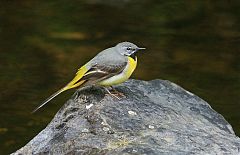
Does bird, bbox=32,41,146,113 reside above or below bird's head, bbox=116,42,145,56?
below

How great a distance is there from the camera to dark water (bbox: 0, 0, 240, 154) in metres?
11.3

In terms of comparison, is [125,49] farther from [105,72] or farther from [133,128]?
[133,128]

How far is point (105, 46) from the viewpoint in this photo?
13.6 metres

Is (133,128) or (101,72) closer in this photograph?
(133,128)

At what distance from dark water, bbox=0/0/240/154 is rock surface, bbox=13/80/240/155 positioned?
10.5 ft

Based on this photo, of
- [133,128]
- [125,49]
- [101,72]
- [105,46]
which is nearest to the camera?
[133,128]

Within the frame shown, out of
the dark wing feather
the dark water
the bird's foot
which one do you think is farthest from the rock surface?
the dark water

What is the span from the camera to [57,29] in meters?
14.5

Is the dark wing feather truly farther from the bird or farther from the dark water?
the dark water

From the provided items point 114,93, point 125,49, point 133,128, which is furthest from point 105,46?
point 133,128

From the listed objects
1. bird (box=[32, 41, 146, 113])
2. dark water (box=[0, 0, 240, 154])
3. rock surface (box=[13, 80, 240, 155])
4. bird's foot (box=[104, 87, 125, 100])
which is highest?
bird (box=[32, 41, 146, 113])

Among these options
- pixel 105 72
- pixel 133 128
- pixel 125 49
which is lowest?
pixel 133 128

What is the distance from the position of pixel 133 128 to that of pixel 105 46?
742 cm

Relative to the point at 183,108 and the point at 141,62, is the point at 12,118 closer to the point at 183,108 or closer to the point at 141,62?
the point at 141,62
